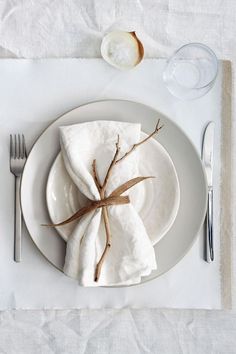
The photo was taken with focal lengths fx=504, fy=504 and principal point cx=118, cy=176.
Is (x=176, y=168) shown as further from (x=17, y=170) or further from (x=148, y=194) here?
(x=17, y=170)

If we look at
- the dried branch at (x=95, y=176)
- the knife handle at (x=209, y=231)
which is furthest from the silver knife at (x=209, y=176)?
the dried branch at (x=95, y=176)

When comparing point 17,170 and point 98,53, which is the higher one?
point 98,53

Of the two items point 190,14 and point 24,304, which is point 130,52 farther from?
point 24,304

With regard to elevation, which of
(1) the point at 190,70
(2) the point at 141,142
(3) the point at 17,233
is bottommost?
(3) the point at 17,233

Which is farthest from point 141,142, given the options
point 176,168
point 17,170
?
point 17,170

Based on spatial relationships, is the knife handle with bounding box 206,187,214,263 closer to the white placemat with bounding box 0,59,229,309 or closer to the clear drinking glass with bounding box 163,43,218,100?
the white placemat with bounding box 0,59,229,309

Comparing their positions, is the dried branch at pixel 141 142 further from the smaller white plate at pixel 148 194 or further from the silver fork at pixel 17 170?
the silver fork at pixel 17 170

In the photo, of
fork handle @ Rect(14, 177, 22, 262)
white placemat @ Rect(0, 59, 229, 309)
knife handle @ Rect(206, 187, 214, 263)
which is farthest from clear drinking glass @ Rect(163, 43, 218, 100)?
fork handle @ Rect(14, 177, 22, 262)
